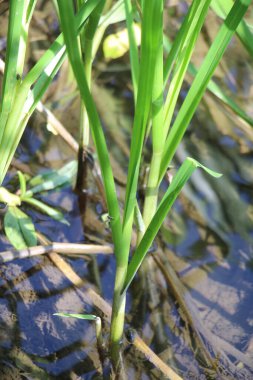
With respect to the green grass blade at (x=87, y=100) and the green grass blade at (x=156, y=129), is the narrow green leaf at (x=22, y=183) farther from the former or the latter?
the green grass blade at (x=87, y=100)

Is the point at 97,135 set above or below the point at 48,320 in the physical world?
above

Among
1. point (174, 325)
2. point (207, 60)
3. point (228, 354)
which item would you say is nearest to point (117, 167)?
point (174, 325)

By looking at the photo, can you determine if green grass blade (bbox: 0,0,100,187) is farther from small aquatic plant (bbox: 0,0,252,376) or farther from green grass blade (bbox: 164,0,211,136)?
green grass blade (bbox: 164,0,211,136)

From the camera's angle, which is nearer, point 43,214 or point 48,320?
point 48,320

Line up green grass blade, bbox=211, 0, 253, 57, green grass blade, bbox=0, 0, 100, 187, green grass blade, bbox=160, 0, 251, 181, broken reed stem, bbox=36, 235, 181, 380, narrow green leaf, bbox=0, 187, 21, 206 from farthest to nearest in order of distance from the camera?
narrow green leaf, bbox=0, 187, 21, 206 → broken reed stem, bbox=36, 235, 181, 380 → green grass blade, bbox=211, 0, 253, 57 → green grass blade, bbox=0, 0, 100, 187 → green grass blade, bbox=160, 0, 251, 181

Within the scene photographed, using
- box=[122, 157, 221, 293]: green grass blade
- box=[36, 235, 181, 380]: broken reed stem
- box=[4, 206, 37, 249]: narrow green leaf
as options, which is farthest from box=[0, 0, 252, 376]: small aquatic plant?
box=[4, 206, 37, 249]: narrow green leaf

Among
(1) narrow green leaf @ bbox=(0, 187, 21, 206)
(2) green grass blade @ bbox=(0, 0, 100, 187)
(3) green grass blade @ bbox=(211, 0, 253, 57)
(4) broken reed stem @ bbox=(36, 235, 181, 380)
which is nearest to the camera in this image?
(2) green grass blade @ bbox=(0, 0, 100, 187)

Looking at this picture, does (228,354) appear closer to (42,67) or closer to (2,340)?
(2,340)
